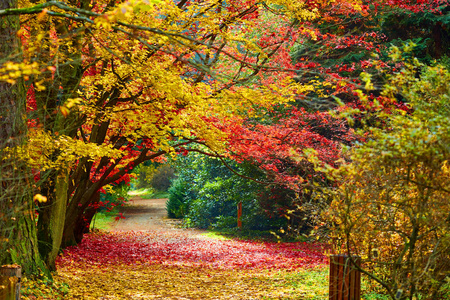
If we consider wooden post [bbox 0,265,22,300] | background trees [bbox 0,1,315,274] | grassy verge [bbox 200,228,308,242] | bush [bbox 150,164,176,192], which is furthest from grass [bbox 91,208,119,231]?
wooden post [bbox 0,265,22,300]

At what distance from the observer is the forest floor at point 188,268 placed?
6.58 metres

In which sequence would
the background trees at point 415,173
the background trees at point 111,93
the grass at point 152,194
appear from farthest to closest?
1. the grass at point 152,194
2. the background trees at point 111,93
3. the background trees at point 415,173

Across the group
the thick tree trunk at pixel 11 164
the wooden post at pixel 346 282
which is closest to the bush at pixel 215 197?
the wooden post at pixel 346 282

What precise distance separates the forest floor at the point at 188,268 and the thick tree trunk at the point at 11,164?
3.83 ft

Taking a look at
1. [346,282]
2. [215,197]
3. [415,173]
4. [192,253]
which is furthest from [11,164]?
[215,197]

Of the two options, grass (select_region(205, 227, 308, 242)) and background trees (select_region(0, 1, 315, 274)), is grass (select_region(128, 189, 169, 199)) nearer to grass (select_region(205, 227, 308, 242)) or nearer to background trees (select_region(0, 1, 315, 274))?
grass (select_region(205, 227, 308, 242))

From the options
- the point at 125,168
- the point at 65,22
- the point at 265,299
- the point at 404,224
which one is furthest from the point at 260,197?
the point at 404,224

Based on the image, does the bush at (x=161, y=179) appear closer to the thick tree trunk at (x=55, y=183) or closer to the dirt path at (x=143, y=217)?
the dirt path at (x=143, y=217)

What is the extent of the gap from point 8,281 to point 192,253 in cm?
791

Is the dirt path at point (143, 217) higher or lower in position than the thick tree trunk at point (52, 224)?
lower

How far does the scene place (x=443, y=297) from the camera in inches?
162

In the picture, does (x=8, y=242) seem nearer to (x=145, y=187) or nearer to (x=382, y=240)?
(x=382, y=240)

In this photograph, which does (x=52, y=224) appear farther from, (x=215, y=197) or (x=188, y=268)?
(x=215, y=197)

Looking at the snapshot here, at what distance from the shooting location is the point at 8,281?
413cm
